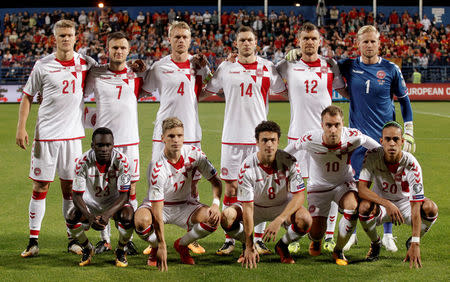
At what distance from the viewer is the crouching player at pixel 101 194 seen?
15.8 ft

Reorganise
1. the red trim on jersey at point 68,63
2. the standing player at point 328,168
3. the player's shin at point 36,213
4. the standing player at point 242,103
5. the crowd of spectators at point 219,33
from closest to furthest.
A: the standing player at point 328,168 < the player's shin at point 36,213 < the red trim on jersey at point 68,63 < the standing player at point 242,103 < the crowd of spectators at point 219,33

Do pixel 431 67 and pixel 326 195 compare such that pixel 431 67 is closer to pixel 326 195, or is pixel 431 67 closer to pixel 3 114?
pixel 3 114

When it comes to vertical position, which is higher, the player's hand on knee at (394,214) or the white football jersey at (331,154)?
the white football jersey at (331,154)

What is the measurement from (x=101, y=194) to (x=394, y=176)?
276cm

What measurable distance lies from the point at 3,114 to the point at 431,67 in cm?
1834

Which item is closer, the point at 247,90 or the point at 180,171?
the point at 180,171

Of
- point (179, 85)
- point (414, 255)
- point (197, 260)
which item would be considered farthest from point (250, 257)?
point (179, 85)

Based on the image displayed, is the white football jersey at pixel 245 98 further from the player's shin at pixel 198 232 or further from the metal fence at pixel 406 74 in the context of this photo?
the metal fence at pixel 406 74

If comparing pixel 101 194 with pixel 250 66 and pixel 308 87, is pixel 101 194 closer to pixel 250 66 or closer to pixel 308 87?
pixel 250 66

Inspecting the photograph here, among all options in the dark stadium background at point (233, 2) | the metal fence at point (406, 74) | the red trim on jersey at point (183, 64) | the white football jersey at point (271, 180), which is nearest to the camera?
the white football jersey at point (271, 180)

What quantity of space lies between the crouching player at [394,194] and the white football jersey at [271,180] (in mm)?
624

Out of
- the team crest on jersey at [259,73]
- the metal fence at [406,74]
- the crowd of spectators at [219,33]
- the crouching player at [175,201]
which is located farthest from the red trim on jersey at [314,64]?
the metal fence at [406,74]

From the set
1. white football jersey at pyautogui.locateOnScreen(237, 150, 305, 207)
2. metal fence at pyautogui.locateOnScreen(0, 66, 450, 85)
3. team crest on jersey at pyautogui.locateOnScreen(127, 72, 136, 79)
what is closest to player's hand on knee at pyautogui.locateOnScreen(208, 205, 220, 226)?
white football jersey at pyautogui.locateOnScreen(237, 150, 305, 207)

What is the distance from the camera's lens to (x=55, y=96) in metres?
5.37
